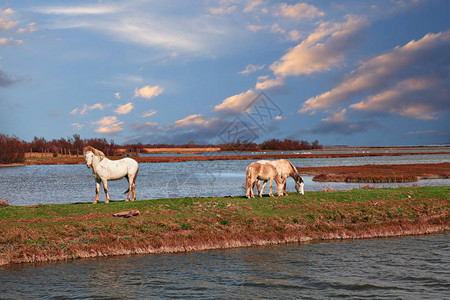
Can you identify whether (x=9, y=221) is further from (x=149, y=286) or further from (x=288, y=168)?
(x=288, y=168)

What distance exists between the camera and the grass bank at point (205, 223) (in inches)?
635

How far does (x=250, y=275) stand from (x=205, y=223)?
220 inches

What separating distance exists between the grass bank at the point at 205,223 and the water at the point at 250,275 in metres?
0.81

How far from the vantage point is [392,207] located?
891 inches

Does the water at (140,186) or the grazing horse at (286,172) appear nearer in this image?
the grazing horse at (286,172)

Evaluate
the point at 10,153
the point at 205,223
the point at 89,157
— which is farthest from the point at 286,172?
the point at 10,153

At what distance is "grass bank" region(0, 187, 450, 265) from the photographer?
53.0 ft

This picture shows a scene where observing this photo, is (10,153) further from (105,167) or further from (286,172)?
(286,172)

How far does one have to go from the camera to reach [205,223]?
61.8 ft

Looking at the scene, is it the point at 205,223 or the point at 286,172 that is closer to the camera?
the point at 205,223

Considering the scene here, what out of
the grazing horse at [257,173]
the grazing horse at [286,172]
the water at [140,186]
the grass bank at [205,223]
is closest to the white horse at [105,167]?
the grass bank at [205,223]

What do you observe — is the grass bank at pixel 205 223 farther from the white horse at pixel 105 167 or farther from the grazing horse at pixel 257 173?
the white horse at pixel 105 167

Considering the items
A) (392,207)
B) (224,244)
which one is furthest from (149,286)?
(392,207)

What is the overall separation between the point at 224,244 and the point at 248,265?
9.45 feet
